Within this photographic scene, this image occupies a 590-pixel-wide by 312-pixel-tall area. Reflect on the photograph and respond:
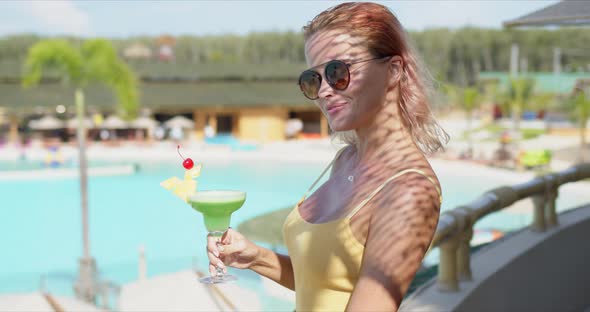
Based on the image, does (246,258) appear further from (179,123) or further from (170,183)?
(179,123)

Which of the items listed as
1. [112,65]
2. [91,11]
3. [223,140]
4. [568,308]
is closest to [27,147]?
[223,140]

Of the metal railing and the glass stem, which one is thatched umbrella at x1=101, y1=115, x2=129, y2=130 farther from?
the glass stem

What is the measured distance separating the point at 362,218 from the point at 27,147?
2812cm

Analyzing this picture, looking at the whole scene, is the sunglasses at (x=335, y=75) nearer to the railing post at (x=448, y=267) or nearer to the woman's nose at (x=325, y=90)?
the woman's nose at (x=325, y=90)

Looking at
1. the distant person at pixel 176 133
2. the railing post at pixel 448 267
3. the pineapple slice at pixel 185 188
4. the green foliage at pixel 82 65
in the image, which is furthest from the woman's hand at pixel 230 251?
the distant person at pixel 176 133

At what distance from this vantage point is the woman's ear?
1.25m

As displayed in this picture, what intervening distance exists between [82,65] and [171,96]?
1674 cm

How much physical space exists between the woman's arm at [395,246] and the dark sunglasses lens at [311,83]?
26 centimetres

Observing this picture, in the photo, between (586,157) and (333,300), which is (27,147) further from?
(333,300)

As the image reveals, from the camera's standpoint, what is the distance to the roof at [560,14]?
346cm

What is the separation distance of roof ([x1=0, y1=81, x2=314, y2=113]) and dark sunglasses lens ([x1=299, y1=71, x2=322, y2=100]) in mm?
29086

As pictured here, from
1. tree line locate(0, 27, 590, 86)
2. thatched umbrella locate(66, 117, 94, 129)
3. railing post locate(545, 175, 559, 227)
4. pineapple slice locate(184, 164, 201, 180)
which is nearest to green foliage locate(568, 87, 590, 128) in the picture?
thatched umbrella locate(66, 117, 94, 129)

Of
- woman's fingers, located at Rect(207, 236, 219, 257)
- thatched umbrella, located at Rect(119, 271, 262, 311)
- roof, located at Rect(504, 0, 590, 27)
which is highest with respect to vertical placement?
roof, located at Rect(504, 0, 590, 27)

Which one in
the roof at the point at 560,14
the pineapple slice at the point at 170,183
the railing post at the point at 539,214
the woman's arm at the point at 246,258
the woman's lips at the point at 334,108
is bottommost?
the railing post at the point at 539,214
